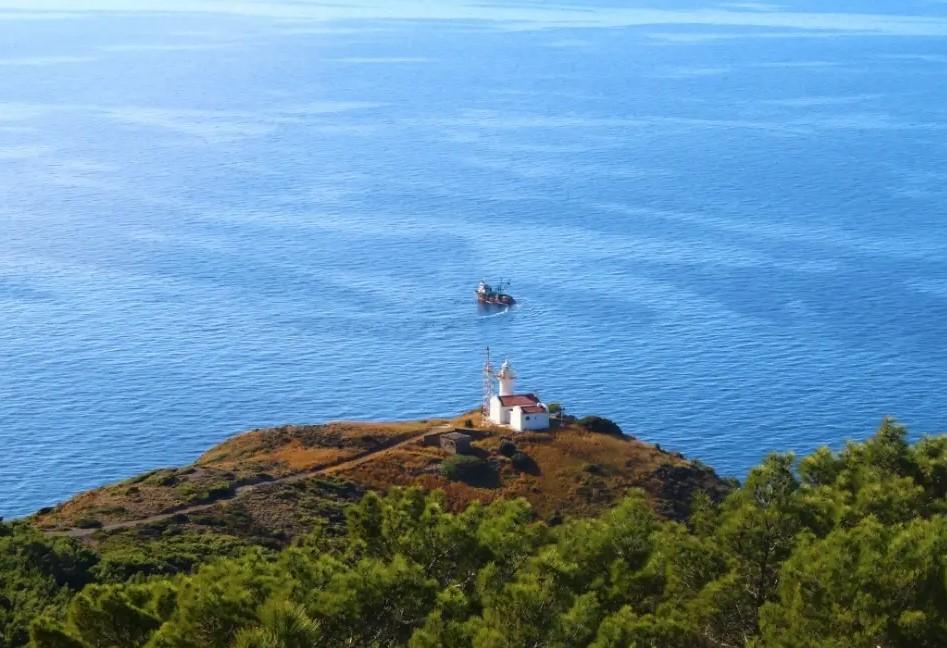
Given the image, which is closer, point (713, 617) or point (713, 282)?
point (713, 617)

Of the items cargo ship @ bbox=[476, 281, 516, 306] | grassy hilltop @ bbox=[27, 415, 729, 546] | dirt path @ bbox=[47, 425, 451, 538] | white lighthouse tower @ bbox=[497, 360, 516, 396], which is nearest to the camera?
dirt path @ bbox=[47, 425, 451, 538]

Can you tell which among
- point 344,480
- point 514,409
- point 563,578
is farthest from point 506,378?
point 563,578

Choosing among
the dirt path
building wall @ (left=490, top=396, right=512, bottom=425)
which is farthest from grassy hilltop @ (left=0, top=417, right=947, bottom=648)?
building wall @ (left=490, top=396, right=512, bottom=425)

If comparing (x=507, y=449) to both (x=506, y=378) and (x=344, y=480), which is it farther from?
(x=344, y=480)

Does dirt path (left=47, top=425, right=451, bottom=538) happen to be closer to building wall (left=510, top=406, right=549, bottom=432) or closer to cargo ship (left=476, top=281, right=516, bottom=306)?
building wall (left=510, top=406, right=549, bottom=432)

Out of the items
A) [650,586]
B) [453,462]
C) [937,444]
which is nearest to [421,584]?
[650,586]

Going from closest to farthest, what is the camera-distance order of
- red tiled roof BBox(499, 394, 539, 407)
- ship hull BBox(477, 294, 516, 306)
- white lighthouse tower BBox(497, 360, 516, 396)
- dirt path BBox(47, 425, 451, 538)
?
dirt path BBox(47, 425, 451, 538)
red tiled roof BBox(499, 394, 539, 407)
white lighthouse tower BBox(497, 360, 516, 396)
ship hull BBox(477, 294, 516, 306)

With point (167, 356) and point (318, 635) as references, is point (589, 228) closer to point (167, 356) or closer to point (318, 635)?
point (167, 356)
